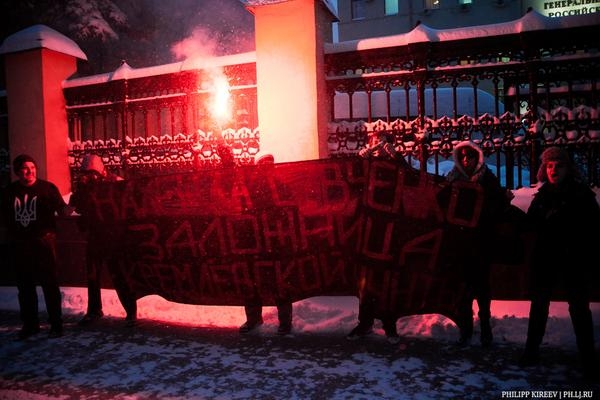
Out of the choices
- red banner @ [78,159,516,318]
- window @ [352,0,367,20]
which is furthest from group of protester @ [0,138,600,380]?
window @ [352,0,367,20]

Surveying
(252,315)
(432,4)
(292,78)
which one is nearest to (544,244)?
(252,315)

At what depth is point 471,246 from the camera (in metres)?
4.16

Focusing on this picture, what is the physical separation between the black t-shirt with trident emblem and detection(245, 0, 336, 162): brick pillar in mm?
3097

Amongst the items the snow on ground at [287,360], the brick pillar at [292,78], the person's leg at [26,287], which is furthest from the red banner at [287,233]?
A: the brick pillar at [292,78]

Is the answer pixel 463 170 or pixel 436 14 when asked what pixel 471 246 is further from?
pixel 436 14

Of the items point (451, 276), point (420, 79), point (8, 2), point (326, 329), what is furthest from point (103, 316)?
point (8, 2)

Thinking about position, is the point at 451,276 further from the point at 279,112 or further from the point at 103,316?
the point at 103,316

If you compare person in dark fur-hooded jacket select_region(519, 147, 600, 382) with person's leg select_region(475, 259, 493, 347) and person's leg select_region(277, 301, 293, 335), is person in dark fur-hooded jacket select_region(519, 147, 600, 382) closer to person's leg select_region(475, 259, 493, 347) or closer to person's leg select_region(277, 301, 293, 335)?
person's leg select_region(475, 259, 493, 347)

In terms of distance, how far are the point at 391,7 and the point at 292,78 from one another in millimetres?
22662

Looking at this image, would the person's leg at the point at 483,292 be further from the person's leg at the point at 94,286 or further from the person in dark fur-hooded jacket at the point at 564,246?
the person's leg at the point at 94,286

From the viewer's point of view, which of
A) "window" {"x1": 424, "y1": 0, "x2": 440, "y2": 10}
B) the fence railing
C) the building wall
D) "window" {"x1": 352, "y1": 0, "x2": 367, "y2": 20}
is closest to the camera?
the fence railing

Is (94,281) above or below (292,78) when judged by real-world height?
below

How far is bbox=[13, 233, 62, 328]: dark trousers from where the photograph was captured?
4.97m

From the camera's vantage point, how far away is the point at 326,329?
189 inches
